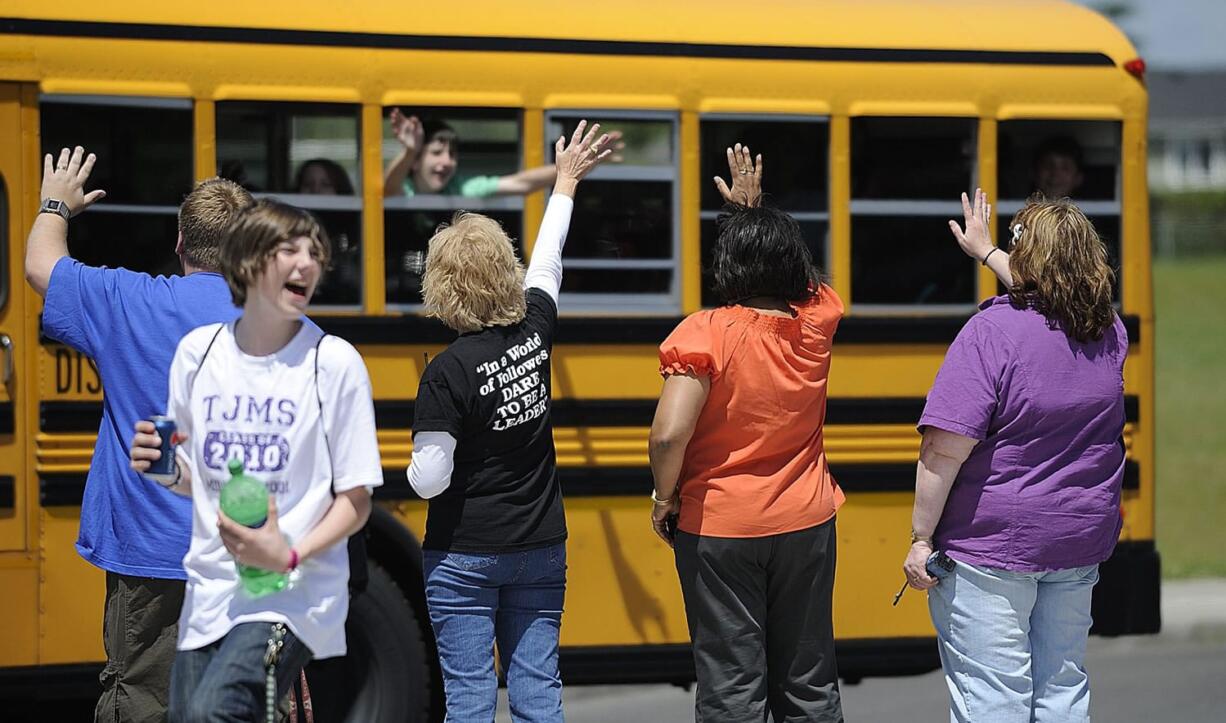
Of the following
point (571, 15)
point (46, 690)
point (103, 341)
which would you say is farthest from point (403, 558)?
point (571, 15)

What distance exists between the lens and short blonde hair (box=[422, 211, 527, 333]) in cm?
362

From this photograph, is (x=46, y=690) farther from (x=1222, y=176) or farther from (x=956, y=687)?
(x=1222, y=176)

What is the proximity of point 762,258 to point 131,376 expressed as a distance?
1538 mm

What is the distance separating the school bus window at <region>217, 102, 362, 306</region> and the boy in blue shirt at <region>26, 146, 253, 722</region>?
109 cm

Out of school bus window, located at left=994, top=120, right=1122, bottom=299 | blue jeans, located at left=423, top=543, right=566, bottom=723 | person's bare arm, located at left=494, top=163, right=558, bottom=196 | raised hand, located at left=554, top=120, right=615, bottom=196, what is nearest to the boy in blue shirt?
blue jeans, located at left=423, top=543, right=566, bottom=723

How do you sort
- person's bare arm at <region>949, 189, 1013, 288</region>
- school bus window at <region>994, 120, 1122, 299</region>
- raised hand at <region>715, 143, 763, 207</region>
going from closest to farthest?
1. person's bare arm at <region>949, 189, 1013, 288</region>
2. raised hand at <region>715, 143, 763, 207</region>
3. school bus window at <region>994, 120, 1122, 299</region>

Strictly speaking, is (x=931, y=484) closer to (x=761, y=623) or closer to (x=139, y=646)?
(x=761, y=623)

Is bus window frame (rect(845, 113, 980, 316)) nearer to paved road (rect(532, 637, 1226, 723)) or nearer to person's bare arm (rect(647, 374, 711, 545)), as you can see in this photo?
person's bare arm (rect(647, 374, 711, 545))

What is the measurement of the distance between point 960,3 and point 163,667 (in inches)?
140

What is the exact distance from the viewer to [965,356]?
3662mm

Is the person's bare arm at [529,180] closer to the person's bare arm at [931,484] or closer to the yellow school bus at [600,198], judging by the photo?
the yellow school bus at [600,198]

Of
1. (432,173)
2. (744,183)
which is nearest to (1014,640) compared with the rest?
(744,183)

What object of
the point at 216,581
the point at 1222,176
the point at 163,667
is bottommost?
the point at 163,667

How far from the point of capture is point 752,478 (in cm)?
372
